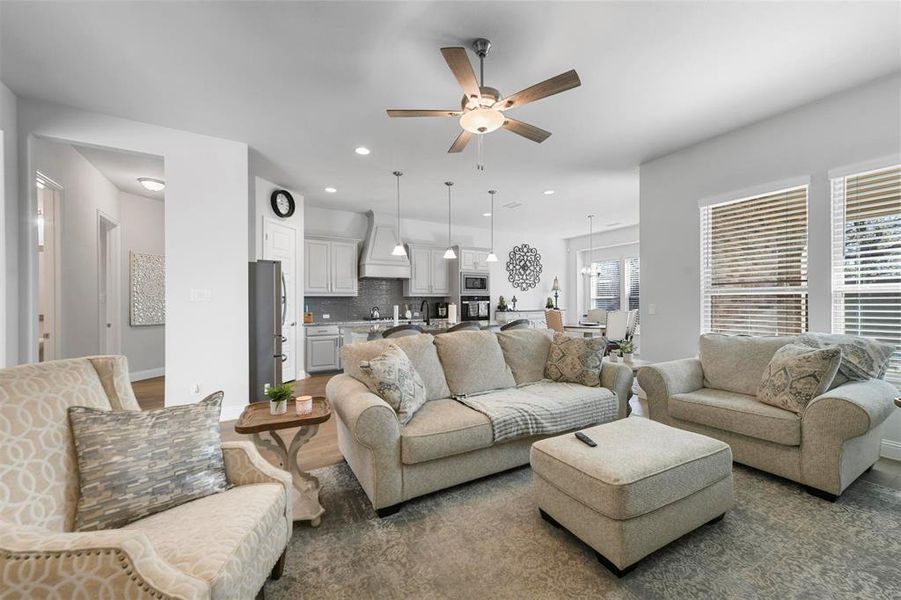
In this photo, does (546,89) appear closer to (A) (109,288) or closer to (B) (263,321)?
(B) (263,321)

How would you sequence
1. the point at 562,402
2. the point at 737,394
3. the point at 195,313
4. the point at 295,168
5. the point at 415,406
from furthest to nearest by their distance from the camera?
the point at 295,168
the point at 195,313
the point at 737,394
the point at 562,402
the point at 415,406

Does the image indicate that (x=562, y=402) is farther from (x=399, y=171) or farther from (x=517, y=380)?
(x=399, y=171)

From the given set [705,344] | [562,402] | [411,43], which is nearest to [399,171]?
[411,43]

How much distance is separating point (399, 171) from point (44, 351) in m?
4.09

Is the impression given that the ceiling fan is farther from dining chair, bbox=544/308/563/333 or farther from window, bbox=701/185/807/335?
dining chair, bbox=544/308/563/333

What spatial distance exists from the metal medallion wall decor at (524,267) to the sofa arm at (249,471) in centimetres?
724

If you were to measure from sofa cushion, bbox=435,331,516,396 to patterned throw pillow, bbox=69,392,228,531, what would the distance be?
5.43ft

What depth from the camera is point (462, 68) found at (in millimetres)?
1947

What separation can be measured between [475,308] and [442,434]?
17.7ft

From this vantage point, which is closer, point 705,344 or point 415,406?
point 415,406

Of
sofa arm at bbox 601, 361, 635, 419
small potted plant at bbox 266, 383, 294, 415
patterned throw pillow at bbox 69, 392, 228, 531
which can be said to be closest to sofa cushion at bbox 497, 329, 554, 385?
sofa arm at bbox 601, 361, 635, 419

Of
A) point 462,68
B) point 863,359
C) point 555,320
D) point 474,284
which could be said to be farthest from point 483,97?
point 474,284

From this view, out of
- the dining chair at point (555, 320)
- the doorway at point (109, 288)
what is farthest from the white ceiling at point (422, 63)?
the dining chair at point (555, 320)

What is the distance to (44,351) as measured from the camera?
143 inches
